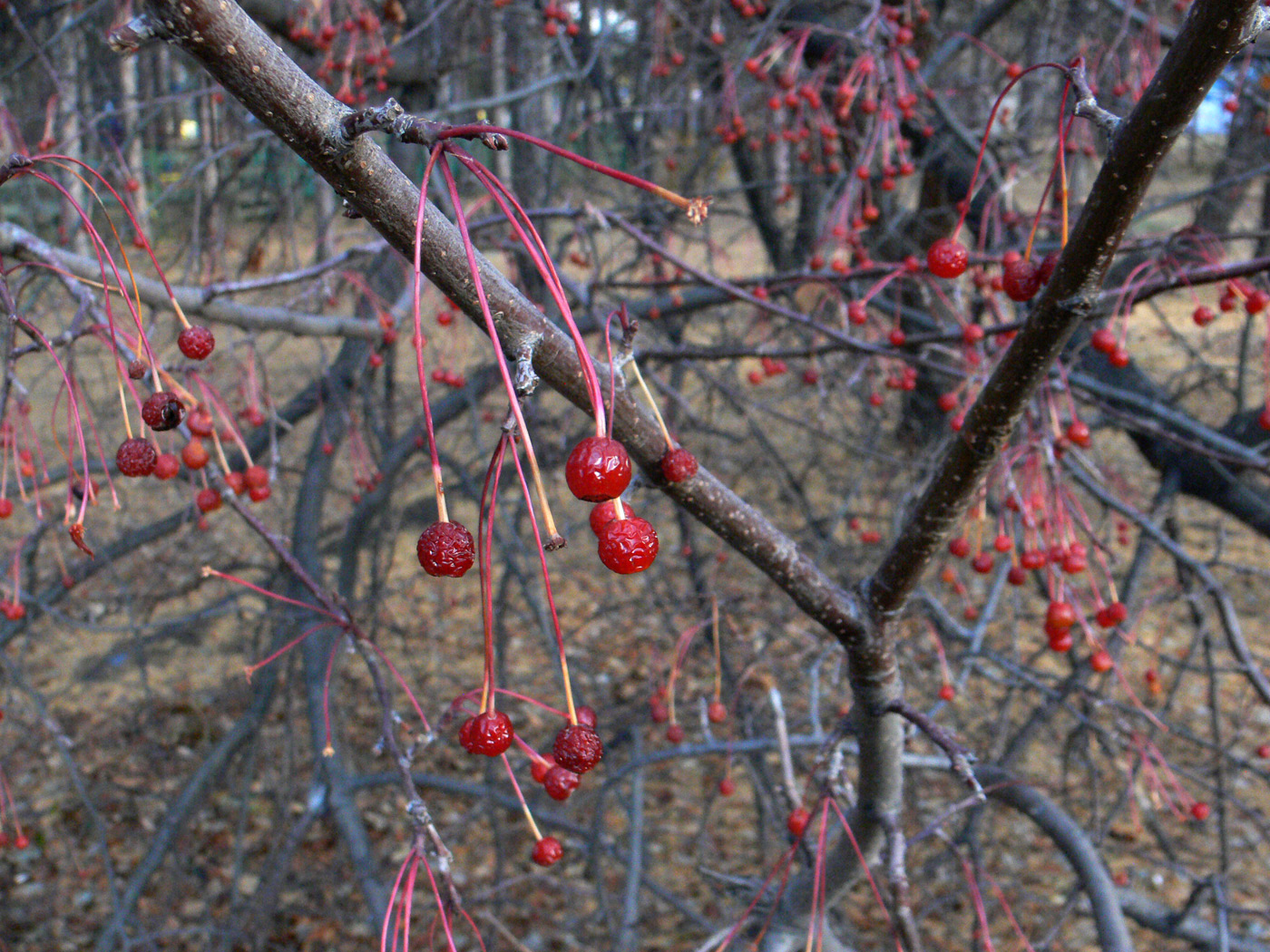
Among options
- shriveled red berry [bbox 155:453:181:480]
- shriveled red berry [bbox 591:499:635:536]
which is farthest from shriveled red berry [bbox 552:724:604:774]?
shriveled red berry [bbox 155:453:181:480]

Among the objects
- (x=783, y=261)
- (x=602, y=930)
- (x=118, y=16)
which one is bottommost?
(x=602, y=930)

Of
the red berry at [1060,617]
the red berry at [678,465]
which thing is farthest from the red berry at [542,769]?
the red berry at [1060,617]

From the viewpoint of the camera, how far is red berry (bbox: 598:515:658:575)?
633 mm

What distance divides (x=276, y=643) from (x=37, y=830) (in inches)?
64.2

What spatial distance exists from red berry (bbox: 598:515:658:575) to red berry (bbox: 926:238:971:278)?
0.75m

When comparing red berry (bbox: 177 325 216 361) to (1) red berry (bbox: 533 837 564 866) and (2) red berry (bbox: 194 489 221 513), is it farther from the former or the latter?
(1) red berry (bbox: 533 837 564 866)

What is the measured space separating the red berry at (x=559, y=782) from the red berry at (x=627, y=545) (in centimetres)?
42

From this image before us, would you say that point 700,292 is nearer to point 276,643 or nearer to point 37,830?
point 276,643

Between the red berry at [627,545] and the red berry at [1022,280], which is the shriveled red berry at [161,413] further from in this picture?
the red berry at [1022,280]

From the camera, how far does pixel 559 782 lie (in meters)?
1.01

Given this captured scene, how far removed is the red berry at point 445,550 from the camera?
25.5 inches

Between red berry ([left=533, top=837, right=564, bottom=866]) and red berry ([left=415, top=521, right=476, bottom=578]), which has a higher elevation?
red berry ([left=415, top=521, right=476, bottom=578])

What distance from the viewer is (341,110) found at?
0.65 meters

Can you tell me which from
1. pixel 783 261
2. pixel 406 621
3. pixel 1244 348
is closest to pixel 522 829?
pixel 406 621
